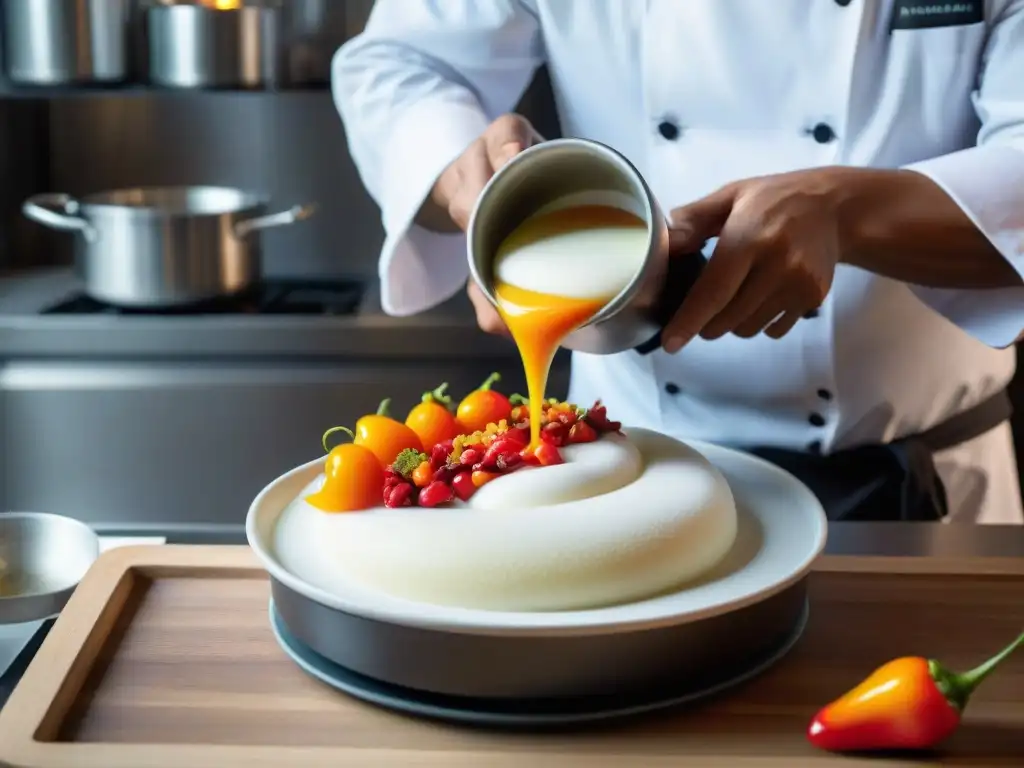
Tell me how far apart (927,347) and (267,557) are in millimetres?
732

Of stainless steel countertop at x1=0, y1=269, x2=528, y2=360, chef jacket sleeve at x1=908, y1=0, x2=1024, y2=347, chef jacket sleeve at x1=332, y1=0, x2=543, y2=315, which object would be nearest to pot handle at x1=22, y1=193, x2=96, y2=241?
stainless steel countertop at x1=0, y1=269, x2=528, y2=360

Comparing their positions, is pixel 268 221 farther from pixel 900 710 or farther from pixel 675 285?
pixel 900 710

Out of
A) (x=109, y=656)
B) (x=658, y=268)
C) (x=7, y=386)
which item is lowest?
(x=7, y=386)

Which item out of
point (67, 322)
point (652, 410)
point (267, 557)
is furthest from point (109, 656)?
point (67, 322)

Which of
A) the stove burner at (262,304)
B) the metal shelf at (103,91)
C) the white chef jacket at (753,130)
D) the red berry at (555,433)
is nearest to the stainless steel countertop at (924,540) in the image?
the white chef jacket at (753,130)

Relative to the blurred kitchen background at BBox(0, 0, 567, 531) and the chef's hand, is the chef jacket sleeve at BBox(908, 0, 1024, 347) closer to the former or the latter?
the chef's hand

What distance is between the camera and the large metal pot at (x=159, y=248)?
1862 mm

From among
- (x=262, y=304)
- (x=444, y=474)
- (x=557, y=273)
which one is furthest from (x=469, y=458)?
(x=262, y=304)

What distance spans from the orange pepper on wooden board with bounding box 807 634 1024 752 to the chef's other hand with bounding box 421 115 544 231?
510 mm

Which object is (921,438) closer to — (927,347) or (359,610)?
(927,347)

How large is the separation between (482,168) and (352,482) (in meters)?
0.35

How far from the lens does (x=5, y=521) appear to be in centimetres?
94

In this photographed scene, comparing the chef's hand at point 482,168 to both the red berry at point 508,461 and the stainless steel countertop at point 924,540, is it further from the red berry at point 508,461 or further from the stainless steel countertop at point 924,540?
the stainless steel countertop at point 924,540

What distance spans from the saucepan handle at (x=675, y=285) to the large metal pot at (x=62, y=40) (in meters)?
1.42
